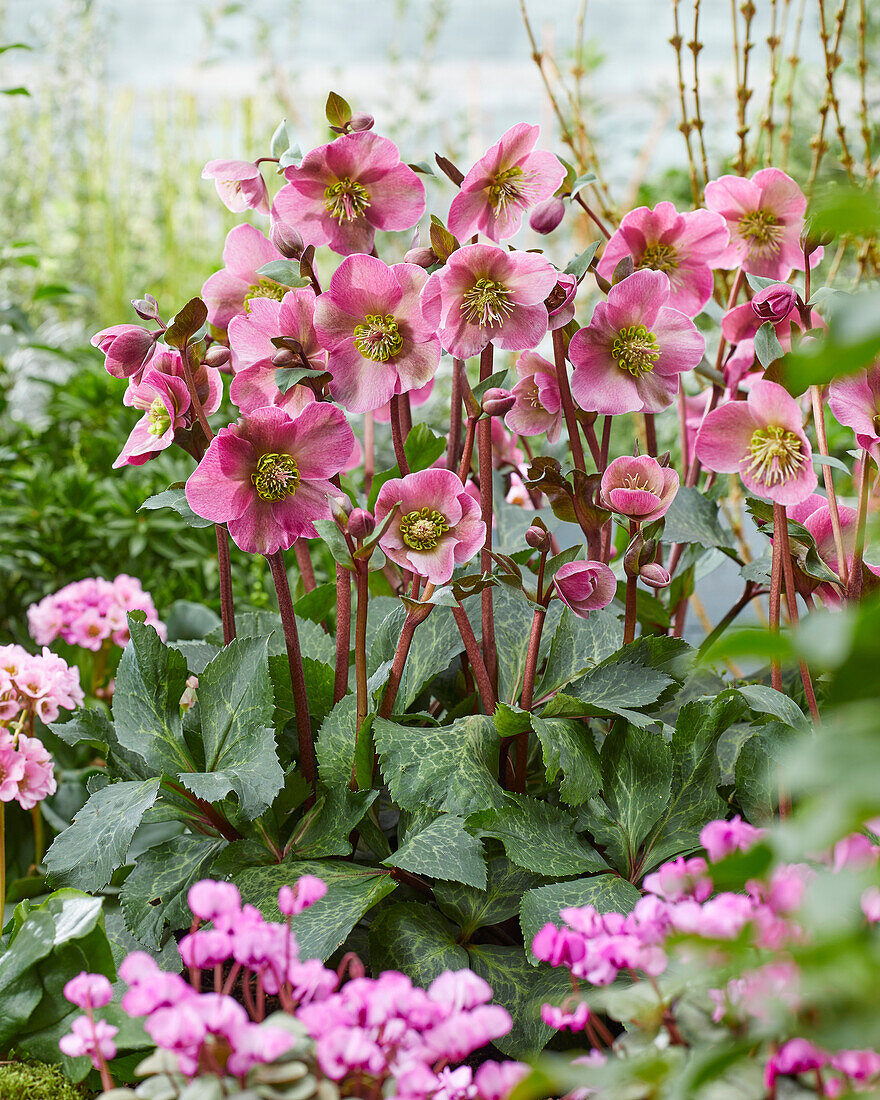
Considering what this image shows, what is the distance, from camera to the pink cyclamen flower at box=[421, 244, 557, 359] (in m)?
0.60

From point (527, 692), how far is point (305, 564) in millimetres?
261

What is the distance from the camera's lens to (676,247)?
76 centimetres

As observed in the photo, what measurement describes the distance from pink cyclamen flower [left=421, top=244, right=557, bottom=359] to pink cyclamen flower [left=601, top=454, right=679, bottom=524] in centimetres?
11

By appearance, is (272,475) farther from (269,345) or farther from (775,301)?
(775,301)

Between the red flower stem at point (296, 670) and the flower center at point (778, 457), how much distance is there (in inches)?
13.6

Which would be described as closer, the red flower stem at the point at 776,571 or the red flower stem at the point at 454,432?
the red flower stem at the point at 776,571

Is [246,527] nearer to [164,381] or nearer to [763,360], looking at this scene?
[164,381]

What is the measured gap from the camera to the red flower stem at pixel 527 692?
67 centimetres

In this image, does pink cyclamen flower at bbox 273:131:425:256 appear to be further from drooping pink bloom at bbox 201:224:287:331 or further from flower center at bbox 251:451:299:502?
flower center at bbox 251:451:299:502

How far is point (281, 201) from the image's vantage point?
0.66 meters

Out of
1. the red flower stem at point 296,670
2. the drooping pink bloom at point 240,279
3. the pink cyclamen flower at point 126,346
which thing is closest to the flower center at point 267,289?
the drooping pink bloom at point 240,279

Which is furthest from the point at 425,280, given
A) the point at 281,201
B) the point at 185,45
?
the point at 185,45

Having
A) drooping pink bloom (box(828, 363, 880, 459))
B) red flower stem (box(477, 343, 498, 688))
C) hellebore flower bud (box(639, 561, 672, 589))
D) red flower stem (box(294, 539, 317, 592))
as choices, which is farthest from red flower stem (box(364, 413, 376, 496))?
drooping pink bloom (box(828, 363, 880, 459))

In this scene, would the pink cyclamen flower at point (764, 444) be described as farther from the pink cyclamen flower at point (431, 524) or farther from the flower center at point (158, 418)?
the flower center at point (158, 418)
